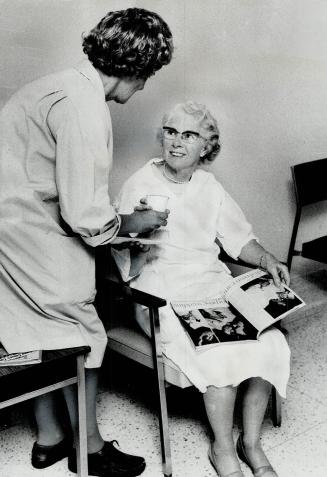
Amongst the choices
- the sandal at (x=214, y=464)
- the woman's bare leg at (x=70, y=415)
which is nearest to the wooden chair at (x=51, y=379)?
the woman's bare leg at (x=70, y=415)

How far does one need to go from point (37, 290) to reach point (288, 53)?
2.57 m

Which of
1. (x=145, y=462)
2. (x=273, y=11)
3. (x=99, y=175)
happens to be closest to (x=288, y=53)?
(x=273, y=11)

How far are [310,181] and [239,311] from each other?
5.34 ft

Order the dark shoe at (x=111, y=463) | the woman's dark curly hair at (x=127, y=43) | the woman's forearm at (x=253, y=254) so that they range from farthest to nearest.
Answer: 1. the woman's forearm at (x=253, y=254)
2. the dark shoe at (x=111, y=463)
3. the woman's dark curly hair at (x=127, y=43)

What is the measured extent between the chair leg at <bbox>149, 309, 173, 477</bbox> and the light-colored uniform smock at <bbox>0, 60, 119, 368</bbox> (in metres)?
0.25

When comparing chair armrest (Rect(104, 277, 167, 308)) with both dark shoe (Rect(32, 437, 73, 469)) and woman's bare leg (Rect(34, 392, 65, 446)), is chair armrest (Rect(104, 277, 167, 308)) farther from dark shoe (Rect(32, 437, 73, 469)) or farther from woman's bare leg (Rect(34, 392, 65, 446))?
dark shoe (Rect(32, 437, 73, 469))

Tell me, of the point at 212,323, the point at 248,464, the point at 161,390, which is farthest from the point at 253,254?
the point at 248,464

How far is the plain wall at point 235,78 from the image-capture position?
2.59 metres

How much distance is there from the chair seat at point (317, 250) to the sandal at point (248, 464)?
1477mm

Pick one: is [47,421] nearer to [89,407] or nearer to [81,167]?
[89,407]

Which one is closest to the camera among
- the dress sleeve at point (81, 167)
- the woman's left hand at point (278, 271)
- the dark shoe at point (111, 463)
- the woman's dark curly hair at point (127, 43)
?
the dress sleeve at point (81, 167)

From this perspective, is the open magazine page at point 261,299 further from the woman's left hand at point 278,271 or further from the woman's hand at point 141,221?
the woman's hand at point 141,221

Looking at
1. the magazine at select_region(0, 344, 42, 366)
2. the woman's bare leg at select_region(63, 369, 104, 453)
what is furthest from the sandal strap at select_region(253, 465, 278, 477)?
the magazine at select_region(0, 344, 42, 366)

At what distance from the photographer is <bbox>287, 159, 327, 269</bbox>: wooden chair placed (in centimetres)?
360
